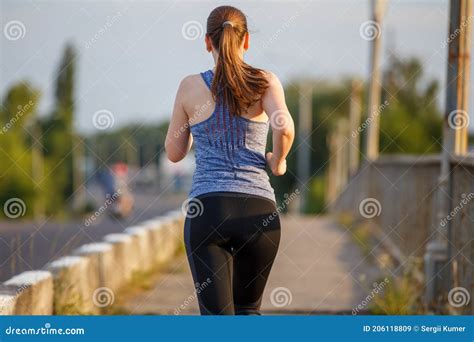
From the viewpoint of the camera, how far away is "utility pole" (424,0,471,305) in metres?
7.18

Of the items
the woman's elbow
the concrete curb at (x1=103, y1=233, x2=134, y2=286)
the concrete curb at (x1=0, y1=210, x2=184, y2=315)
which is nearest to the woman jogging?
the woman's elbow

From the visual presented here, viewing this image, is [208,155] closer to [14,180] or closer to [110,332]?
[110,332]

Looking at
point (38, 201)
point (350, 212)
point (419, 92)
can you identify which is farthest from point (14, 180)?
point (350, 212)

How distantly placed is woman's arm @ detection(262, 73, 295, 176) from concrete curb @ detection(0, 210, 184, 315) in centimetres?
Answer: 208

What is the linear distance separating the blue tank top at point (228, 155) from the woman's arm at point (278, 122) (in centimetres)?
7

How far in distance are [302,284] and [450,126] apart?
3.23 meters

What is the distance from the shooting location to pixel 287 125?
4.05 metres

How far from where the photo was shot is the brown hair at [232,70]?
3.99 m

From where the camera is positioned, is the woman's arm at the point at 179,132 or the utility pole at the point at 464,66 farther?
the utility pole at the point at 464,66

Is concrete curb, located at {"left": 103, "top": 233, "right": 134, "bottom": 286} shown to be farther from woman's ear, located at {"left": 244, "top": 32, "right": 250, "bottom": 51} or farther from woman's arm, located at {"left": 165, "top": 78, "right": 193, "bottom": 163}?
woman's ear, located at {"left": 244, "top": 32, "right": 250, "bottom": 51}

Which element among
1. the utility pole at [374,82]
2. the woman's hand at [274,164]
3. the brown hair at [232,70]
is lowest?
the woman's hand at [274,164]

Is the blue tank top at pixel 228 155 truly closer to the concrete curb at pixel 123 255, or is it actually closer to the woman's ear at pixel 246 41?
the woman's ear at pixel 246 41

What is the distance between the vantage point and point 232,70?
4020 millimetres

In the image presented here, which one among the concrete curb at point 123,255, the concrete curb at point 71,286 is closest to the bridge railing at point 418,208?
the concrete curb at point 71,286
